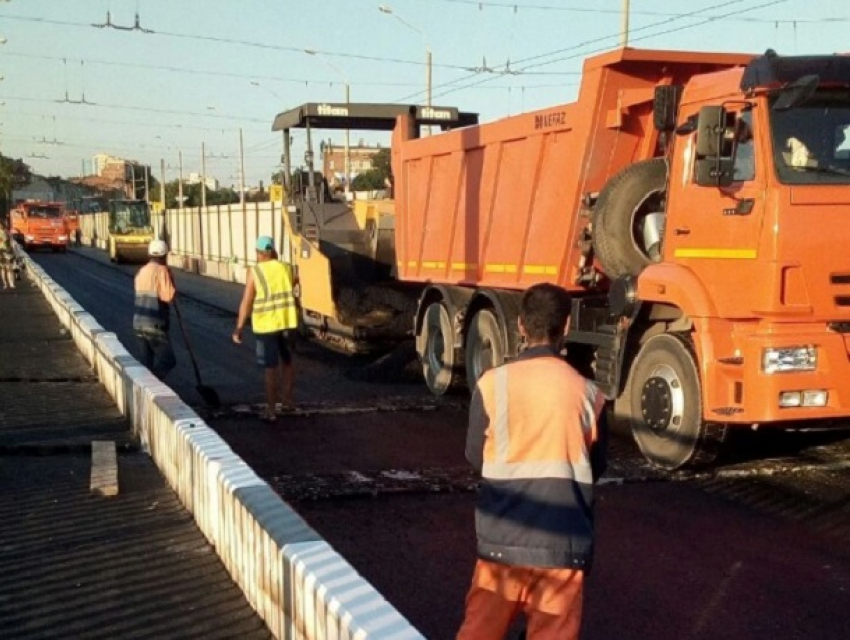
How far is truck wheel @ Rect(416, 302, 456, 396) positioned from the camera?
1162 cm

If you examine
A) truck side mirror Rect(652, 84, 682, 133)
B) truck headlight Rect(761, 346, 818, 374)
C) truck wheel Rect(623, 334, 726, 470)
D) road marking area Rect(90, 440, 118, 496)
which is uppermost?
truck side mirror Rect(652, 84, 682, 133)

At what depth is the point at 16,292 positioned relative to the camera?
25.9 meters

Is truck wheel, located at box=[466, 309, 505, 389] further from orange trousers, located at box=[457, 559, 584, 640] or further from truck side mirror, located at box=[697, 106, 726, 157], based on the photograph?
orange trousers, located at box=[457, 559, 584, 640]

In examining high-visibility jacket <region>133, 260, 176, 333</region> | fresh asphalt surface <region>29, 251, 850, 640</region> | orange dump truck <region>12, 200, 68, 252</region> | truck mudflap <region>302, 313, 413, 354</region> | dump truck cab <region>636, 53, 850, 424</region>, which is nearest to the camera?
fresh asphalt surface <region>29, 251, 850, 640</region>

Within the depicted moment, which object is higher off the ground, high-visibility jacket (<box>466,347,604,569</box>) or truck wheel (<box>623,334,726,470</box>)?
high-visibility jacket (<box>466,347,604,569</box>)

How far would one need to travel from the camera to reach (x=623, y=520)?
6.56 meters

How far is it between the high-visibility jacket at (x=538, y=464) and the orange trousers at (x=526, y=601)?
0.06 metres

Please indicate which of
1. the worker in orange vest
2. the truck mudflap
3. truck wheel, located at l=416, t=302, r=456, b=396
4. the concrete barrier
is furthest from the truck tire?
the truck mudflap

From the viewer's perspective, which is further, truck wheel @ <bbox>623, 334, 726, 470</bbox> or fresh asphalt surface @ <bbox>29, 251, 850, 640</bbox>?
truck wheel @ <bbox>623, 334, 726, 470</bbox>

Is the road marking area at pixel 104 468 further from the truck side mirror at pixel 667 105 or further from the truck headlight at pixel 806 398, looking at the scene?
the truck side mirror at pixel 667 105

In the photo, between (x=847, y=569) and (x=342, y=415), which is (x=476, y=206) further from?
(x=847, y=569)

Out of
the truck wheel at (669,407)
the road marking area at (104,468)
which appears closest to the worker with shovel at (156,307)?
the road marking area at (104,468)

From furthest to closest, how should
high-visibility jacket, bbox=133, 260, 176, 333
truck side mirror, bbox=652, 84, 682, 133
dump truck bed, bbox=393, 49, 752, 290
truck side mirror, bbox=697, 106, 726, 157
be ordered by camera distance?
high-visibility jacket, bbox=133, 260, 176, 333 < dump truck bed, bbox=393, 49, 752, 290 < truck side mirror, bbox=652, 84, 682, 133 < truck side mirror, bbox=697, 106, 726, 157

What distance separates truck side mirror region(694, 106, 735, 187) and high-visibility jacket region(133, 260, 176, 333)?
573 centimetres
